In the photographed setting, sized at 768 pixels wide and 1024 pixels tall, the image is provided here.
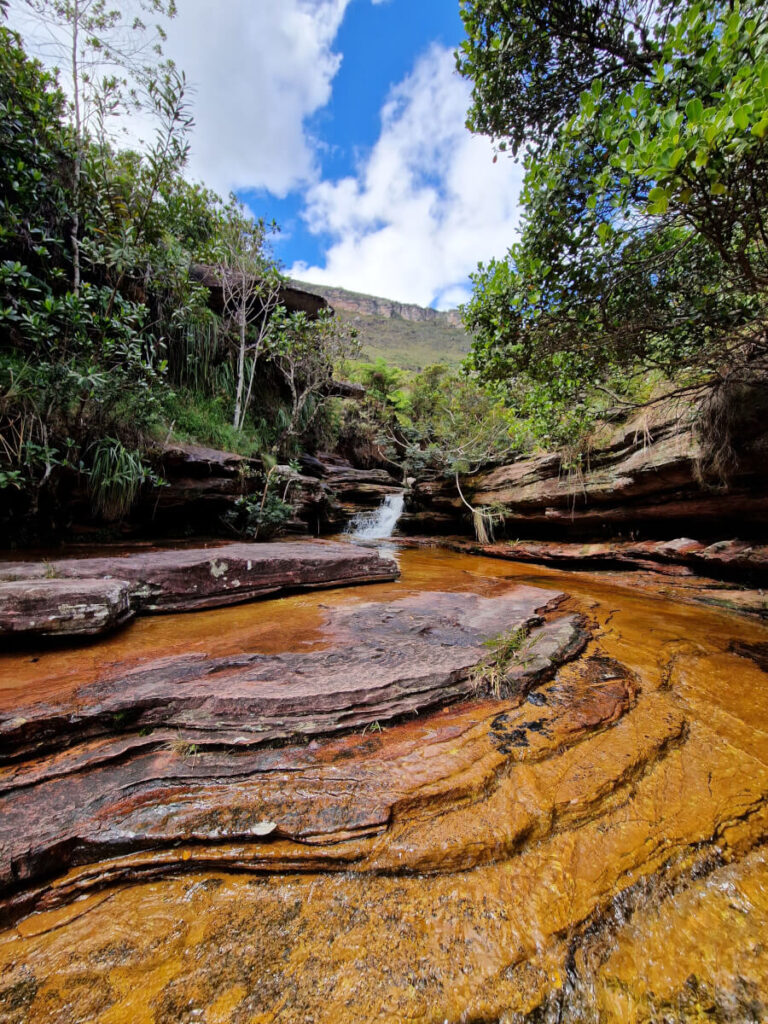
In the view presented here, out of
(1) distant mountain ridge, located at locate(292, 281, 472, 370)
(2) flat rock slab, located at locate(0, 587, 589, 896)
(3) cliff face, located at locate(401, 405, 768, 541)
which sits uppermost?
(1) distant mountain ridge, located at locate(292, 281, 472, 370)

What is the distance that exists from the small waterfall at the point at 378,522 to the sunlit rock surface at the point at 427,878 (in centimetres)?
860

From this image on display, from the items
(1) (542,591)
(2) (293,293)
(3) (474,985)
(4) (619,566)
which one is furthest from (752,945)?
(2) (293,293)

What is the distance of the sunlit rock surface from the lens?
899 mm

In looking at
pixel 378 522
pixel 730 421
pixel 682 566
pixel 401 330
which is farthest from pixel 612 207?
pixel 401 330

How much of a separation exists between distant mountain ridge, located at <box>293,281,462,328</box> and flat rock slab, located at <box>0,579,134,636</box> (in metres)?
70.7

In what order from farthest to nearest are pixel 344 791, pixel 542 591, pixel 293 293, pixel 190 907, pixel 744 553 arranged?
pixel 293 293 < pixel 744 553 < pixel 542 591 < pixel 344 791 < pixel 190 907

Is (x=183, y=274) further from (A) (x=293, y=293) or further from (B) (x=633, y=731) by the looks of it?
(B) (x=633, y=731)

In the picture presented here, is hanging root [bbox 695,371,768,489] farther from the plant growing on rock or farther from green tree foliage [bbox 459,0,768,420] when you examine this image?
the plant growing on rock

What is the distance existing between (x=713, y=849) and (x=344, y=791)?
1.33m

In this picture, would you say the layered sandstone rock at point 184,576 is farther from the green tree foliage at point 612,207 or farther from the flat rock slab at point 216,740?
the green tree foliage at point 612,207

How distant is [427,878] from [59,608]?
2871 millimetres

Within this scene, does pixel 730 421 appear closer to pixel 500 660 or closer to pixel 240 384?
pixel 500 660

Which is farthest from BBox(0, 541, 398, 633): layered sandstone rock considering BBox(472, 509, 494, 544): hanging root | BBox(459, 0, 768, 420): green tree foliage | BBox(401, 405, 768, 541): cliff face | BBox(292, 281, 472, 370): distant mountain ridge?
BBox(292, 281, 472, 370): distant mountain ridge

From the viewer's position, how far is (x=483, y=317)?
3881 mm
